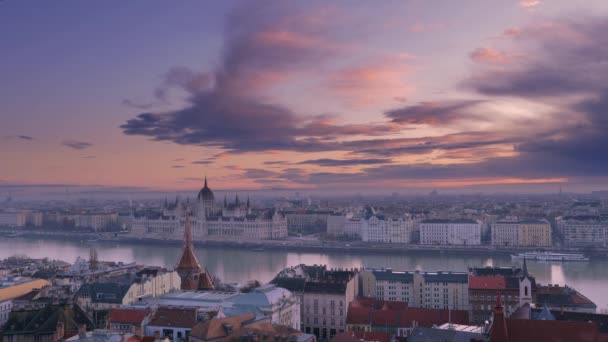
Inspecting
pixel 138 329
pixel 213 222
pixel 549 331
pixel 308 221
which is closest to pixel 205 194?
pixel 213 222

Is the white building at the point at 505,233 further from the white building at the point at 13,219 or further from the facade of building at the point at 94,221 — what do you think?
the white building at the point at 13,219

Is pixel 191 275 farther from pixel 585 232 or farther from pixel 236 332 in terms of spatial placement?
pixel 585 232

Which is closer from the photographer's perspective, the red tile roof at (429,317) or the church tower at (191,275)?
the red tile roof at (429,317)

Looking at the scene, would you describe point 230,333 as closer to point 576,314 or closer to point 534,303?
point 576,314

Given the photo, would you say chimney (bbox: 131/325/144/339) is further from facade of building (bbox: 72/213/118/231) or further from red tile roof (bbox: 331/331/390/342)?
facade of building (bbox: 72/213/118/231)

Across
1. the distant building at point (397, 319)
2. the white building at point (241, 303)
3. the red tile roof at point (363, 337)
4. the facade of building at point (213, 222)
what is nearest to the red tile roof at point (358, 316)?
the distant building at point (397, 319)

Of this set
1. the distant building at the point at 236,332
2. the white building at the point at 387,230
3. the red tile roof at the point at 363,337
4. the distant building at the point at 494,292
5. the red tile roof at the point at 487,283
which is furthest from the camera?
the white building at the point at 387,230

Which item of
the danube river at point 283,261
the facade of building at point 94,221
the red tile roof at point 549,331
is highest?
the facade of building at point 94,221

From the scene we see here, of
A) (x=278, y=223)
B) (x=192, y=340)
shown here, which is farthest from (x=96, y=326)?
(x=278, y=223)

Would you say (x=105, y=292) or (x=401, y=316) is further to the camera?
(x=105, y=292)
